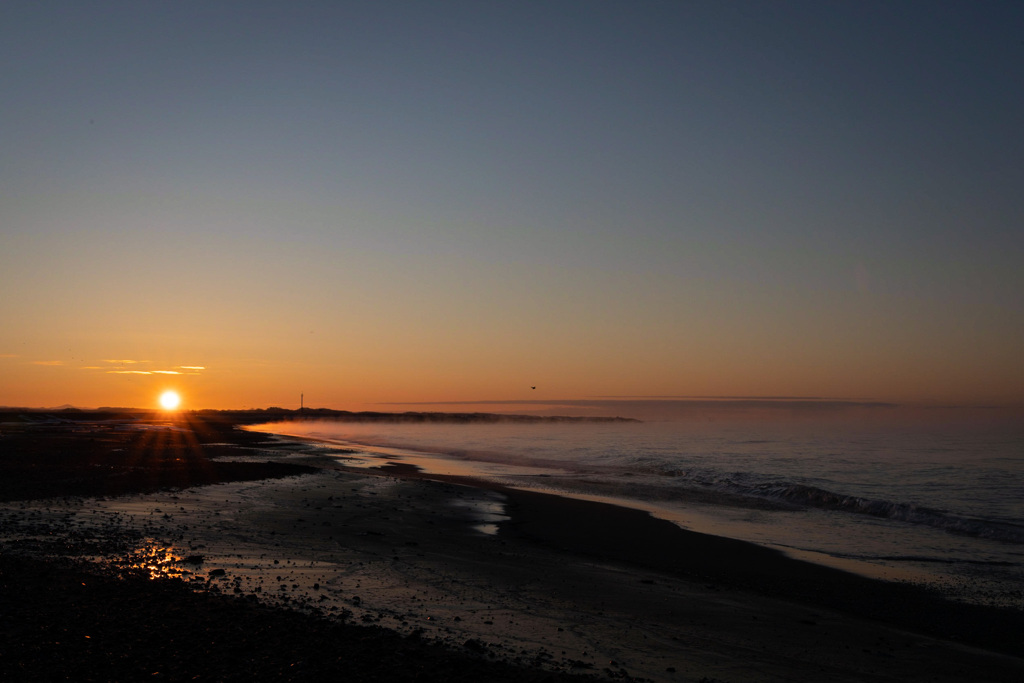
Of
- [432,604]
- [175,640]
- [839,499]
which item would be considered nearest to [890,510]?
[839,499]

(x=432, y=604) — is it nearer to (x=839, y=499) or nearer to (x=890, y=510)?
(x=890, y=510)

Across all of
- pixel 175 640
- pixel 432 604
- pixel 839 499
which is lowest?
pixel 839 499

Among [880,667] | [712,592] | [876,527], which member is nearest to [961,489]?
[876,527]

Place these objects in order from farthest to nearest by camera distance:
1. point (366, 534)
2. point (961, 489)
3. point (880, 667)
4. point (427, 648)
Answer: point (961, 489) → point (366, 534) → point (880, 667) → point (427, 648)

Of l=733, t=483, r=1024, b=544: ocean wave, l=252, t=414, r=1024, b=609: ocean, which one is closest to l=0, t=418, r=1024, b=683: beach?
l=252, t=414, r=1024, b=609: ocean

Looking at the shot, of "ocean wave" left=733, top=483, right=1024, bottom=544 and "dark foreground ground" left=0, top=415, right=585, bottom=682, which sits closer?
"dark foreground ground" left=0, top=415, right=585, bottom=682

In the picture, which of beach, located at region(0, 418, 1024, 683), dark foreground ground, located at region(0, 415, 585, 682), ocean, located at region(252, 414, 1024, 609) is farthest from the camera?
ocean, located at region(252, 414, 1024, 609)

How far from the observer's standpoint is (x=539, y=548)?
50.8 ft

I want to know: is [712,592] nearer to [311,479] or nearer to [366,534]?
[366,534]

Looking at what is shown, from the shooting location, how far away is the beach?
710 cm

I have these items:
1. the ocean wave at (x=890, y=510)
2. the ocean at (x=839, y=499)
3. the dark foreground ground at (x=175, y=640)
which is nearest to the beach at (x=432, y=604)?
the dark foreground ground at (x=175, y=640)

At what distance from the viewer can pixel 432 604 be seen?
9734 millimetres

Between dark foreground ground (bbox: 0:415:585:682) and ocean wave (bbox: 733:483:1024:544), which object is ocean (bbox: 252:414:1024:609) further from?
dark foreground ground (bbox: 0:415:585:682)

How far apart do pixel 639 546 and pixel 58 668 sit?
1312cm
